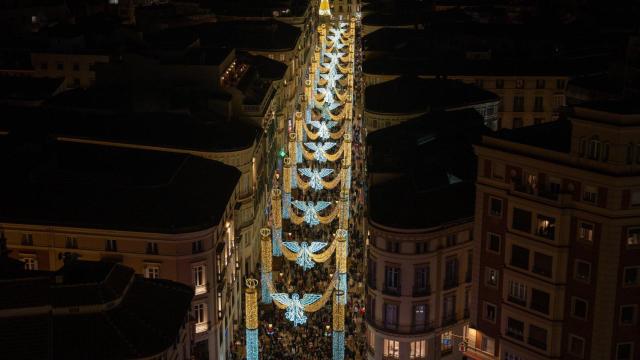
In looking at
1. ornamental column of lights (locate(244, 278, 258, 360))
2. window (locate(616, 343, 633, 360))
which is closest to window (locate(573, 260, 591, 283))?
window (locate(616, 343, 633, 360))

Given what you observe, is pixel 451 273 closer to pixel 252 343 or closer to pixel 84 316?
pixel 252 343

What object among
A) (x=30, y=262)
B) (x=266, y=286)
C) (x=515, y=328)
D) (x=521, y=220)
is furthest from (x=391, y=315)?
(x=30, y=262)

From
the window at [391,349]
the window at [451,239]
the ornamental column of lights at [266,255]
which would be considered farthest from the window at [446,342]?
the ornamental column of lights at [266,255]

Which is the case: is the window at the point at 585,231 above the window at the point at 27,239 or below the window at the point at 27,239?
above

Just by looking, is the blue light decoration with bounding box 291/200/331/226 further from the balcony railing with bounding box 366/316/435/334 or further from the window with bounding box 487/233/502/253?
the window with bounding box 487/233/502/253

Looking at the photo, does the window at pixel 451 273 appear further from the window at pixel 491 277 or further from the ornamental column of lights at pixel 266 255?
the ornamental column of lights at pixel 266 255

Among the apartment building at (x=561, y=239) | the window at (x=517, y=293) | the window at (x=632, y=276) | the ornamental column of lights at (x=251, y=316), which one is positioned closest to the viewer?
the apartment building at (x=561, y=239)
